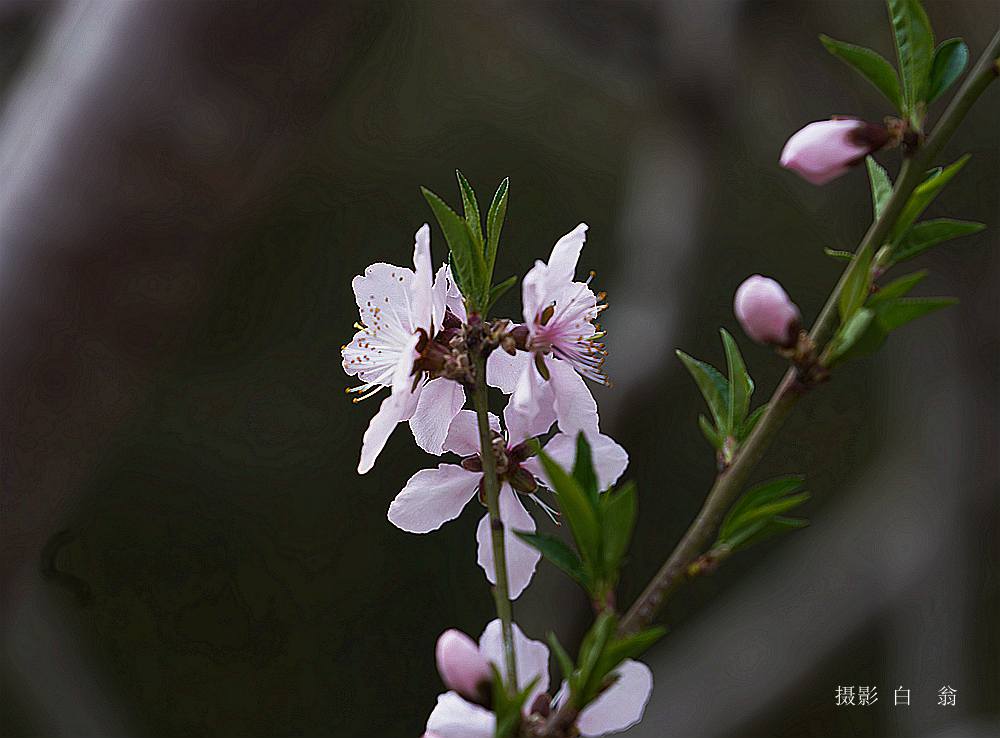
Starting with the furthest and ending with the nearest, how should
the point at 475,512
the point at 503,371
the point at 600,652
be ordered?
1. the point at 475,512
2. the point at 503,371
3. the point at 600,652

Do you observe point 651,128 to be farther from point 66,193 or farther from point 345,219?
point 66,193

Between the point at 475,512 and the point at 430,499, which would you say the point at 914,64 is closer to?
the point at 430,499

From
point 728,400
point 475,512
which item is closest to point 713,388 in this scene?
point 728,400

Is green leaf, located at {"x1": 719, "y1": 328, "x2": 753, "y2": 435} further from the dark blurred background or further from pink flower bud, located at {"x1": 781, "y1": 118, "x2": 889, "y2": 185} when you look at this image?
the dark blurred background

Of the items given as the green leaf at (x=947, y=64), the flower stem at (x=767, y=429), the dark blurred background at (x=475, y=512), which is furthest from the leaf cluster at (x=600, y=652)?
the dark blurred background at (x=475, y=512)

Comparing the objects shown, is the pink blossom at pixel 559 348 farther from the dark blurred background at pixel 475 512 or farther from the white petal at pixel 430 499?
the dark blurred background at pixel 475 512

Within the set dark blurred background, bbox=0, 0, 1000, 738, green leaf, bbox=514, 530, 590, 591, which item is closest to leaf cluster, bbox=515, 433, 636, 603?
green leaf, bbox=514, 530, 590, 591
